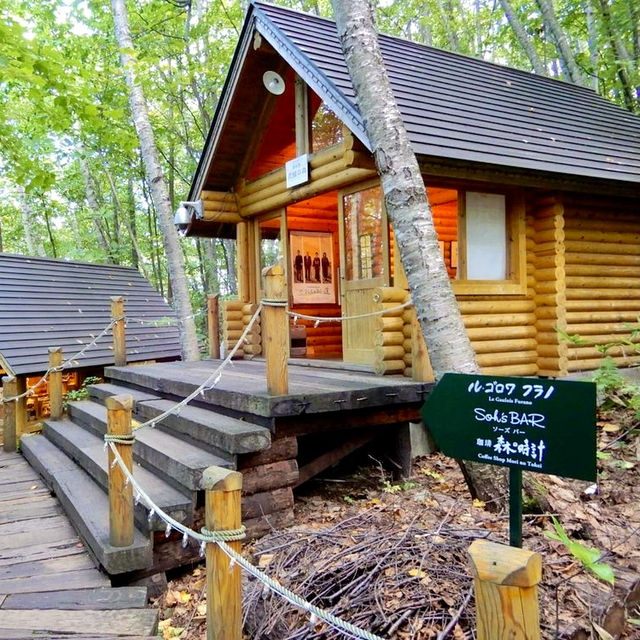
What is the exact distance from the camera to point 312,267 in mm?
9414

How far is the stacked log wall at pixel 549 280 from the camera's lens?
23.0 ft

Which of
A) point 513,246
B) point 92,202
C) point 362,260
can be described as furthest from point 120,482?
point 92,202

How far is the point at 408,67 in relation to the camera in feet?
25.8

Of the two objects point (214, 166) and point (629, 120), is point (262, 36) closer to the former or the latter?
point (214, 166)

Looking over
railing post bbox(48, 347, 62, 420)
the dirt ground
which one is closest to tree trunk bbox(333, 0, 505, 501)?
the dirt ground

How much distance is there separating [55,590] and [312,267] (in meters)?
6.81

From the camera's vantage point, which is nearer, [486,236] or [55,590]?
[55,590]

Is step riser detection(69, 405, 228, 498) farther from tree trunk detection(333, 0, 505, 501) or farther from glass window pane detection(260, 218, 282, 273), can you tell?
glass window pane detection(260, 218, 282, 273)

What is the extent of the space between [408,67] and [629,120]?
17.3 feet

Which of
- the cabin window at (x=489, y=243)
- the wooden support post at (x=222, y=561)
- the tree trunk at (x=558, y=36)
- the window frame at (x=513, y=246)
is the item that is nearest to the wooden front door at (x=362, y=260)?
the cabin window at (x=489, y=243)

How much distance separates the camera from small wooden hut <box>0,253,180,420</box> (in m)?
10.4

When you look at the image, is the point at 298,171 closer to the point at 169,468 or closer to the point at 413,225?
the point at 413,225

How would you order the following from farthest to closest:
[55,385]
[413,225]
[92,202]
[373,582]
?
[92,202]
[55,385]
[413,225]
[373,582]

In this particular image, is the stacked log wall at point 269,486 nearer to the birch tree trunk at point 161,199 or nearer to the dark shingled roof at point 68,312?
the birch tree trunk at point 161,199
